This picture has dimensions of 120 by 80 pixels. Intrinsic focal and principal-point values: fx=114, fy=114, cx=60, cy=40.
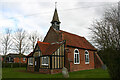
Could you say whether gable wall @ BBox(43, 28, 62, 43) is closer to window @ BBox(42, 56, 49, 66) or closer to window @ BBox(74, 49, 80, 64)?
window @ BBox(74, 49, 80, 64)

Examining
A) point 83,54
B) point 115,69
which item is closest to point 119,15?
point 83,54

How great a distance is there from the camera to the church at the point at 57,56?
18.5 meters

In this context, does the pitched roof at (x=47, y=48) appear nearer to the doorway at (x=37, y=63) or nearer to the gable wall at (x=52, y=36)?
the doorway at (x=37, y=63)

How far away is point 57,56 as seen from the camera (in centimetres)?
1894

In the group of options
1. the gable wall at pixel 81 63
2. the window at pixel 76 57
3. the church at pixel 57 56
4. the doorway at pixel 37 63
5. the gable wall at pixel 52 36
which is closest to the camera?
the church at pixel 57 56

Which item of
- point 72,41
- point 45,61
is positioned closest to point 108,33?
point 72,41

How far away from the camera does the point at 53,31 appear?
79.9 ft

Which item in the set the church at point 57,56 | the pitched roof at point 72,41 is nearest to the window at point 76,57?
the church at point 57,56

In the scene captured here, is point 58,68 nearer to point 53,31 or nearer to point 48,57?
point 48,57

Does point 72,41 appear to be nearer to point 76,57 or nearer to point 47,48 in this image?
point 76,57

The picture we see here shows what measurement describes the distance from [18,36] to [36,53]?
21529 mm

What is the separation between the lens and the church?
1851 centimetres

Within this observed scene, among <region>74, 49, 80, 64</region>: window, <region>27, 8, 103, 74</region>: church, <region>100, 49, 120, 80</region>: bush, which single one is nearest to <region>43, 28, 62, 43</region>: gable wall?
<region>27, 8, 103, 74</region>: church

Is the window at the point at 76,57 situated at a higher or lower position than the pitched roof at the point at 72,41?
lower
